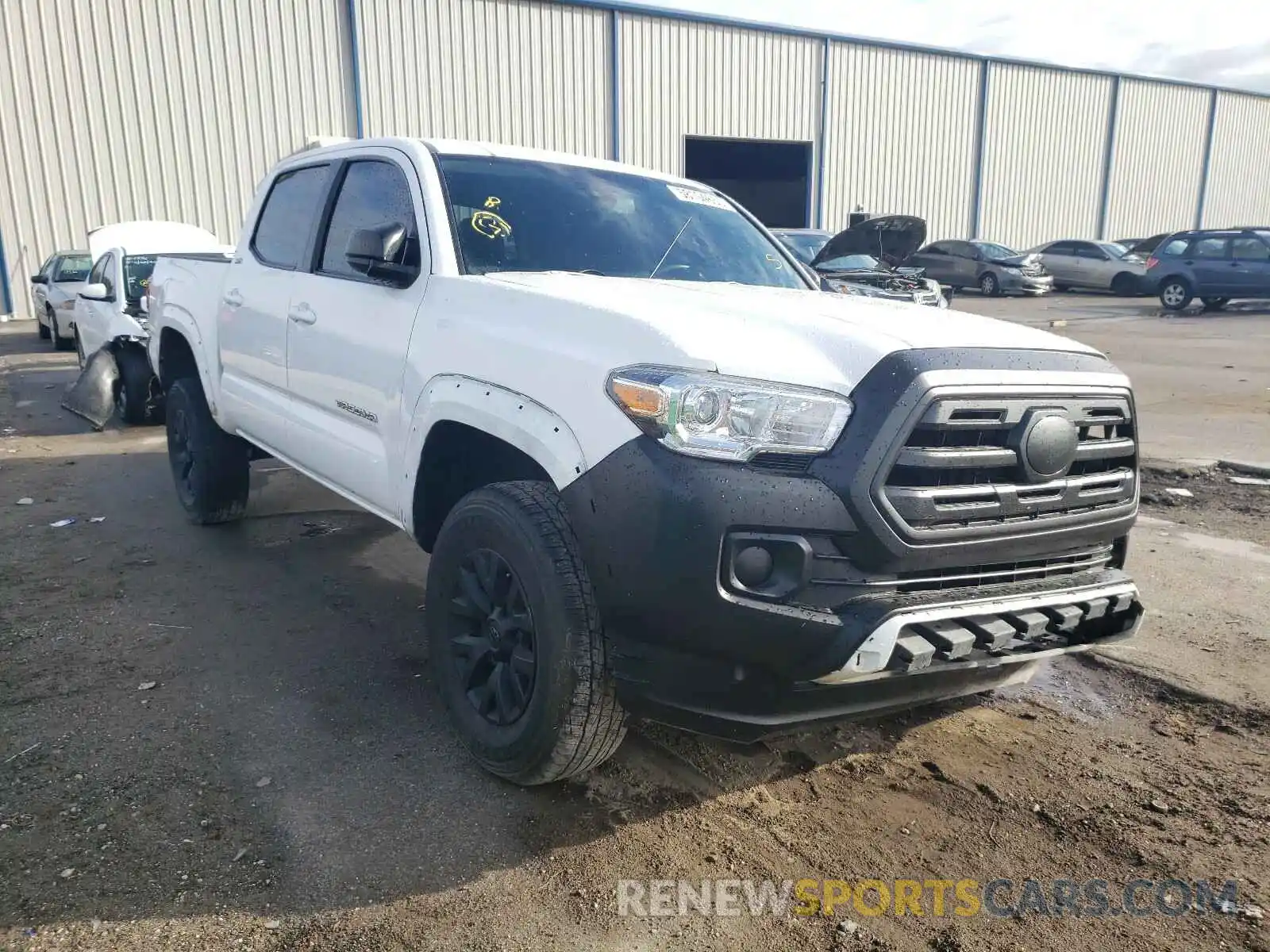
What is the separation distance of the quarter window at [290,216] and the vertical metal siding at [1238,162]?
40468mm

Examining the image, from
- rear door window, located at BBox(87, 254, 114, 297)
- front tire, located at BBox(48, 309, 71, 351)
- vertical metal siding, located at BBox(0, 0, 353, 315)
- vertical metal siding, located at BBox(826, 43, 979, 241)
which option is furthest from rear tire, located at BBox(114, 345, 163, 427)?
vertical metal siding, located at BBox(826, 43, 979, 241)

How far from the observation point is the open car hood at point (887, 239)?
7.73 metres

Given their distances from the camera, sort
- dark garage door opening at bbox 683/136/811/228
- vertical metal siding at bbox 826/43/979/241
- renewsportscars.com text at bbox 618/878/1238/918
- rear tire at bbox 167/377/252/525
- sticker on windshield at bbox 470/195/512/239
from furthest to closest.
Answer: dark garage door opening at bbox 683/136/811/228, vertical metal siding at bbox 826/43/979/241, rear tire at bbox 167/377/252/525, sticker on windshield at bbox 470/195/512/239, renewsportscars.com text at bbox 618/878/1238/918

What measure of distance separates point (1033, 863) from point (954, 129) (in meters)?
31.2

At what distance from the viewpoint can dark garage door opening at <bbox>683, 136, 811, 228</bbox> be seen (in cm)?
2983

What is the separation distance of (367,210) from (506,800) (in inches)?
97.0

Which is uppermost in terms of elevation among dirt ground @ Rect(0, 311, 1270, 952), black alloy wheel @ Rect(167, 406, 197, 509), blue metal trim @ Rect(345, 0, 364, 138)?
blue metal trim @ Rect(345, 0, 364, 138)

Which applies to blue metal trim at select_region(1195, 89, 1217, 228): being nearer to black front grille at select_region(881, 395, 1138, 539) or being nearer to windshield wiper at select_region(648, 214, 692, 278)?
windshield wiper at select_region(648, 214, 692, 278)

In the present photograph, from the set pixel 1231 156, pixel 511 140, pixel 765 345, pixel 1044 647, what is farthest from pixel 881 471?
pixel 1231 156

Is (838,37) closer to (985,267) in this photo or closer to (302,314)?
(985,267)

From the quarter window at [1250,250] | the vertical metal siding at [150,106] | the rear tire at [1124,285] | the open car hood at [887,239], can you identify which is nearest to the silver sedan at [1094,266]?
the rear tire at [1124,285]

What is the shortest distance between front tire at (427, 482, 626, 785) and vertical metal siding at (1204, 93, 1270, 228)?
4161cm

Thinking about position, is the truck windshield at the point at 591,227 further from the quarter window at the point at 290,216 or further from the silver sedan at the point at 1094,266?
the silver sedan at the point at 1094,266

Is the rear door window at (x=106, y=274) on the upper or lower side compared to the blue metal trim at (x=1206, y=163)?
lower
